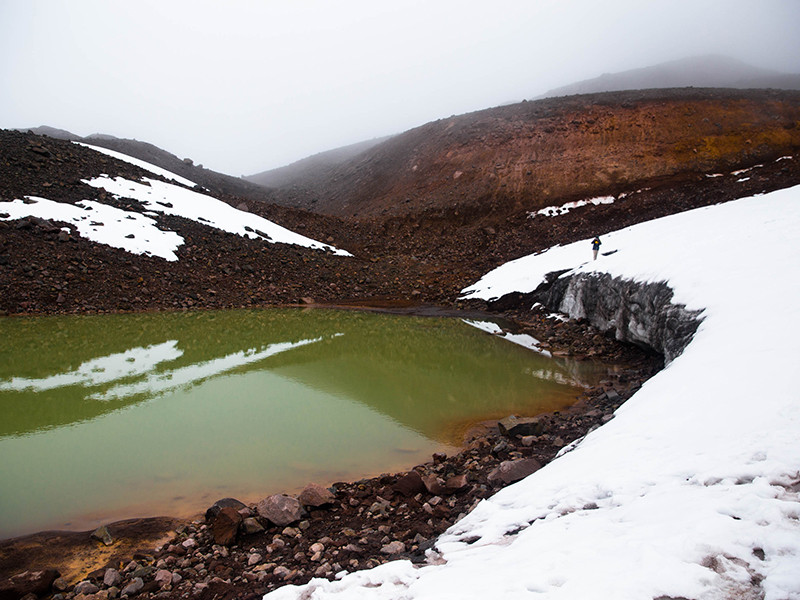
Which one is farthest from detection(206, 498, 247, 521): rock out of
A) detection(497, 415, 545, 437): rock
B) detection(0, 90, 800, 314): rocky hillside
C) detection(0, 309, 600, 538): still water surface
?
detection(0, 90, 800, 314): rocky hillside

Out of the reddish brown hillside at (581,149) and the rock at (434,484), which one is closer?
the rock at (434,484)

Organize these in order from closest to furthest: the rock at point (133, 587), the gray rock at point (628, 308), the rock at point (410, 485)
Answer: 1. the rock at point (133, 587)
2. the rock at point (410, 485)
3. the gray rock at point (628, 308)

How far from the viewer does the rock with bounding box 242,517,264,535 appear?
5.60m

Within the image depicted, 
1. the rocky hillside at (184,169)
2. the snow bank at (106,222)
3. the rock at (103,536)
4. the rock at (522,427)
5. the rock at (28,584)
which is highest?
the rocky hillside at (184,169)

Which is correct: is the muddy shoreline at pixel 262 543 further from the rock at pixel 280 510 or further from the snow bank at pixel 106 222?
the snow bank at pixel 106 222

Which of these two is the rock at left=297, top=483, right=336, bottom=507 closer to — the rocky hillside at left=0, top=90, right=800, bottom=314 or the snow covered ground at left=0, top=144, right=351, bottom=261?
the rocky hillside at left=0, top=90, right=800, bottom=314

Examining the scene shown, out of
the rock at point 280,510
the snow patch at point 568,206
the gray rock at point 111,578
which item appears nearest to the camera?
the gray rock at point 111,578

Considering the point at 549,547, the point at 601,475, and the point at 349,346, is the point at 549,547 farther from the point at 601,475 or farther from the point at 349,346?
the point at 349,346

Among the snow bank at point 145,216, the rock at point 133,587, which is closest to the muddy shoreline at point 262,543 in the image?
the rock at point 133,587

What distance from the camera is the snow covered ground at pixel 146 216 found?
74.4 feet

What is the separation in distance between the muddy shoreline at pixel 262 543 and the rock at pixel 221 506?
1.1 inches

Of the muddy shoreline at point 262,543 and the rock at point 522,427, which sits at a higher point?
the muddy shoreline at point 262,543

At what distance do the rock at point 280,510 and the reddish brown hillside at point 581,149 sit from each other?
31119 millimetres

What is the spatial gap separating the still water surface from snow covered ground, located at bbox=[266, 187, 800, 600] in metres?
3.24
